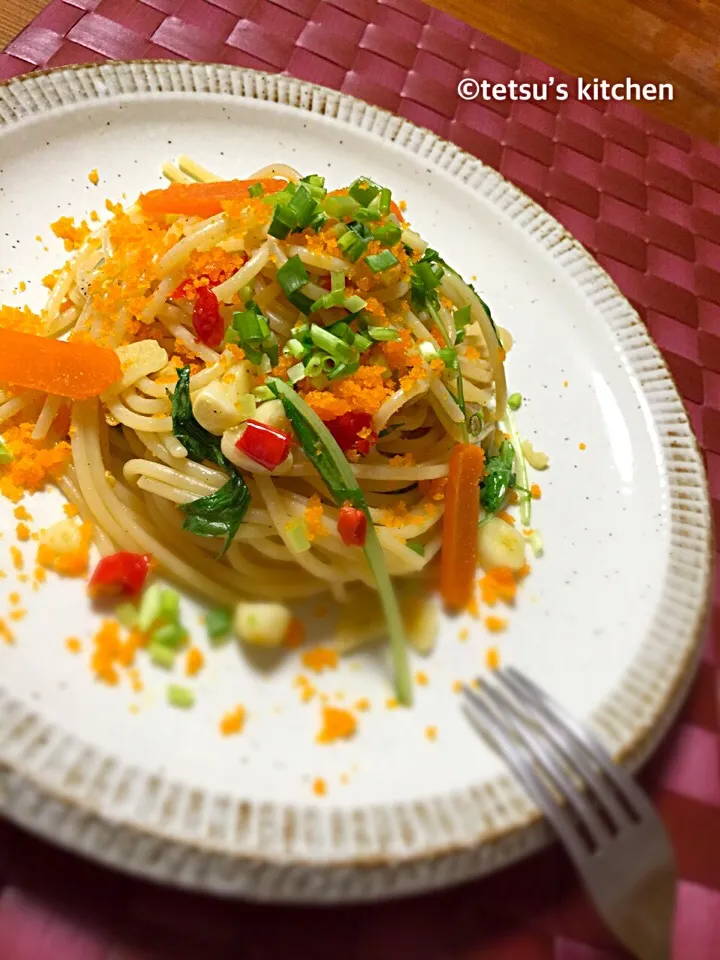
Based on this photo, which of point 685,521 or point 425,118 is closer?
point 685,521

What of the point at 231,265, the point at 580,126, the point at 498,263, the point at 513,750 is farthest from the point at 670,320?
the point at 513,750

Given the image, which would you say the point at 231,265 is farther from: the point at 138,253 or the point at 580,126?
the point at 580,126

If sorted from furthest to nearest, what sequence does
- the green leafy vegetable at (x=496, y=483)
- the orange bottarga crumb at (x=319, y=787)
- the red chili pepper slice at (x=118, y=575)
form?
the green leafy vegetable at (x=496, y=483) < the red chili pepper slice at (x=118, y=575) < the orange bottarga crumb at (x=319, y=787)

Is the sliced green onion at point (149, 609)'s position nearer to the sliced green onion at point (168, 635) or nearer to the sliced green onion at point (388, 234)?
the sliced green onion at point (168, 635)

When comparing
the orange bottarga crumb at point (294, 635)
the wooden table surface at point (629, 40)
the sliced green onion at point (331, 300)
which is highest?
the wooden table surface at point (629, 40)

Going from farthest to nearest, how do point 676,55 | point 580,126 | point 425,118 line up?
point 676,55 < point 580,126 < point 425,118

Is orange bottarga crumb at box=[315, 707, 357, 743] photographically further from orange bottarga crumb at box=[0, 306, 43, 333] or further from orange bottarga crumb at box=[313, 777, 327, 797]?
orange bottarga crumb at box=[0, 306, 43, 333]

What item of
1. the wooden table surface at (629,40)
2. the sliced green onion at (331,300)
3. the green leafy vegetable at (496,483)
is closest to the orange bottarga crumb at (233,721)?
the green leafy vegetable at (496,483)
